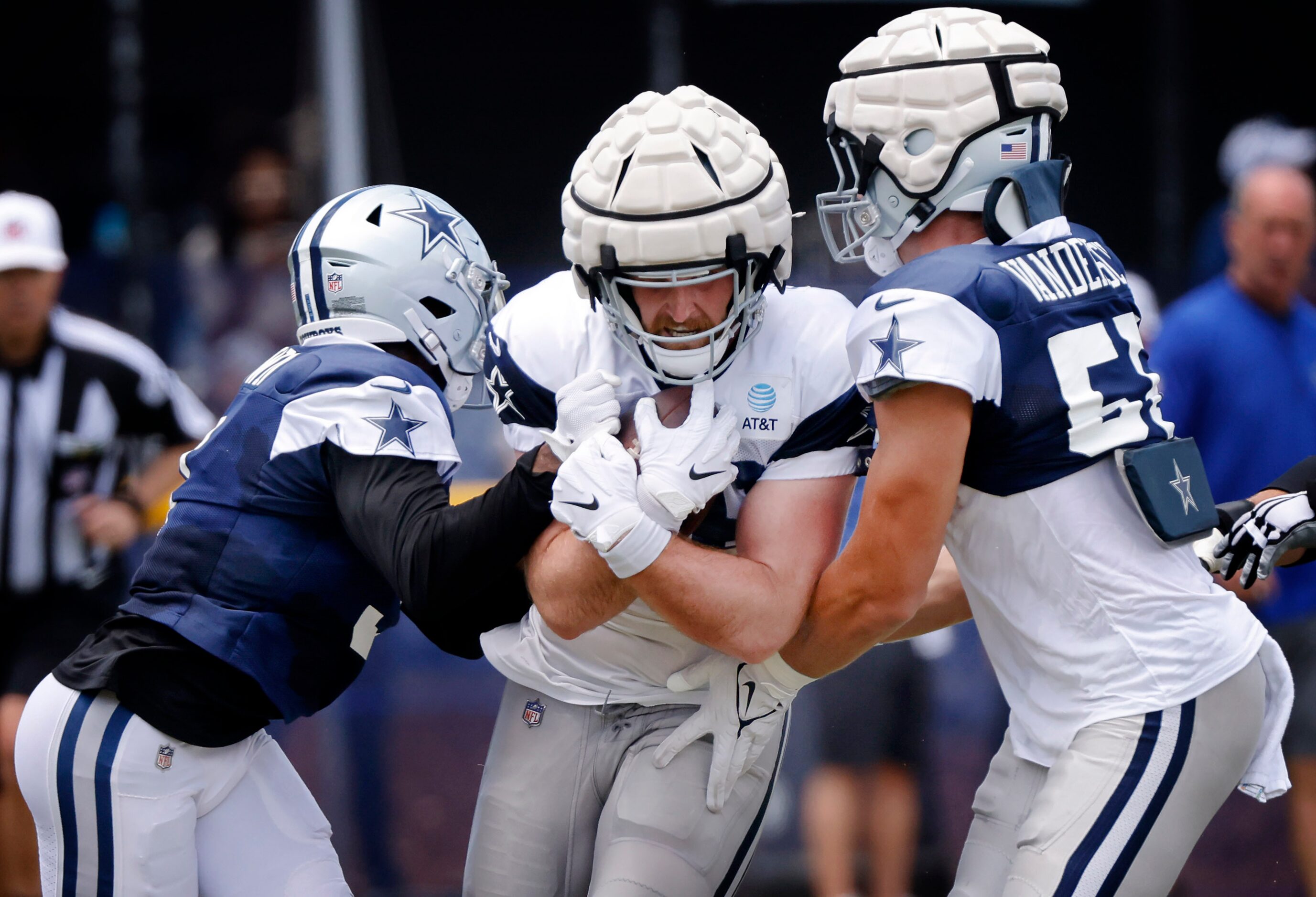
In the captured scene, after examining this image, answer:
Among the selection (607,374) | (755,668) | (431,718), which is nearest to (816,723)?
(431,718)

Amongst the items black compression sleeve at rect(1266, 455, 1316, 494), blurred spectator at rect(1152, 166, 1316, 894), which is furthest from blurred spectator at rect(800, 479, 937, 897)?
black compression sleeve at rect(1266, 455, 1316, 494)

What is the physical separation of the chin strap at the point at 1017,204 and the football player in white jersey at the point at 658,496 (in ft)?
1.07

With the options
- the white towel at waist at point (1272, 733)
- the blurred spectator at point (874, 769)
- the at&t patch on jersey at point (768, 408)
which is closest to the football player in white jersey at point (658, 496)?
the at&t patch on jersey at point (768, 408)

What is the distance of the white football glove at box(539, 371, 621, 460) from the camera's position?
2.39 meters

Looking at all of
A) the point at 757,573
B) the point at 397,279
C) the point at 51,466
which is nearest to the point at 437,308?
the point at 397,279

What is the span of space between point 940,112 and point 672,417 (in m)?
0.69

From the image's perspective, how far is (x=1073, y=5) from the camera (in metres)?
7.43

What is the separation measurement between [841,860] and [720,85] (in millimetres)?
4189

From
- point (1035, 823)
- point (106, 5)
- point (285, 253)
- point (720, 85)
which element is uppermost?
point (106, 5)

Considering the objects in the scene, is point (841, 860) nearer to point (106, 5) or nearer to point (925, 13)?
point (925, 13)

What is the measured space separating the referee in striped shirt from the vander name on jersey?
315 cm

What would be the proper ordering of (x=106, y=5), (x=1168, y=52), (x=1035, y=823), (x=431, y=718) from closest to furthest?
(x=1035, y=823), (x=431, y=718), (x=1168, y=52), (x=106, y=5)

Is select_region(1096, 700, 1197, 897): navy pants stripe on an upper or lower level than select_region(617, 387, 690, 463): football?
lower

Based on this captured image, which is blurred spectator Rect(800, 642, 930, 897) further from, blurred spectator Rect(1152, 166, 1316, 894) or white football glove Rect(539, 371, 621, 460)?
white football glove Rect(539, 371, 621, 460)
